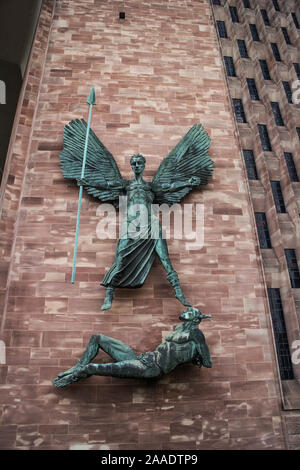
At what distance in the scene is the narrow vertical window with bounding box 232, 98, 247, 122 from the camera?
10869 mm

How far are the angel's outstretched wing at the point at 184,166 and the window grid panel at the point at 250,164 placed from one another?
61.8 inches

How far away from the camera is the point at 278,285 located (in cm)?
861

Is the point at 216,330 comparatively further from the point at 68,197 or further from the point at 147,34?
the point at 147,34

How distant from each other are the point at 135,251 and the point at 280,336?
3739 mm

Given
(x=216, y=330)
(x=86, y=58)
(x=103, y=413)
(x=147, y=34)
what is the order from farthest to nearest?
(x=147, y=34)
(x=86, y=58)
(x=216, y=330)
(x=103, y=413)

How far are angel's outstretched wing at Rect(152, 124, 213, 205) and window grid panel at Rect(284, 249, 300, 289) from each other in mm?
2696

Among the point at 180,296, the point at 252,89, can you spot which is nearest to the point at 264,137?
the point at 252,89

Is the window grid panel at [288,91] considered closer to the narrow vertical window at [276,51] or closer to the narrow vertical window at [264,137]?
the narrow vertical window at [276,51]

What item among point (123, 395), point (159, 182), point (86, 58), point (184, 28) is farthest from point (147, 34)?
point (123, 395)

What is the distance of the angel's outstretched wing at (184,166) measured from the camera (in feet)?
27.7

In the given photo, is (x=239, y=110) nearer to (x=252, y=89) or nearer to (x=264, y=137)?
(x=252, y=89)

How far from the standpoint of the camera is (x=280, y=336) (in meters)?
8.16

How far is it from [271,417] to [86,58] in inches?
390

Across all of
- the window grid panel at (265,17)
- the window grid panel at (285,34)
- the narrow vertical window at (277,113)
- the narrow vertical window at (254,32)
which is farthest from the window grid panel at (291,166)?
the window grid panel at (265,17)
